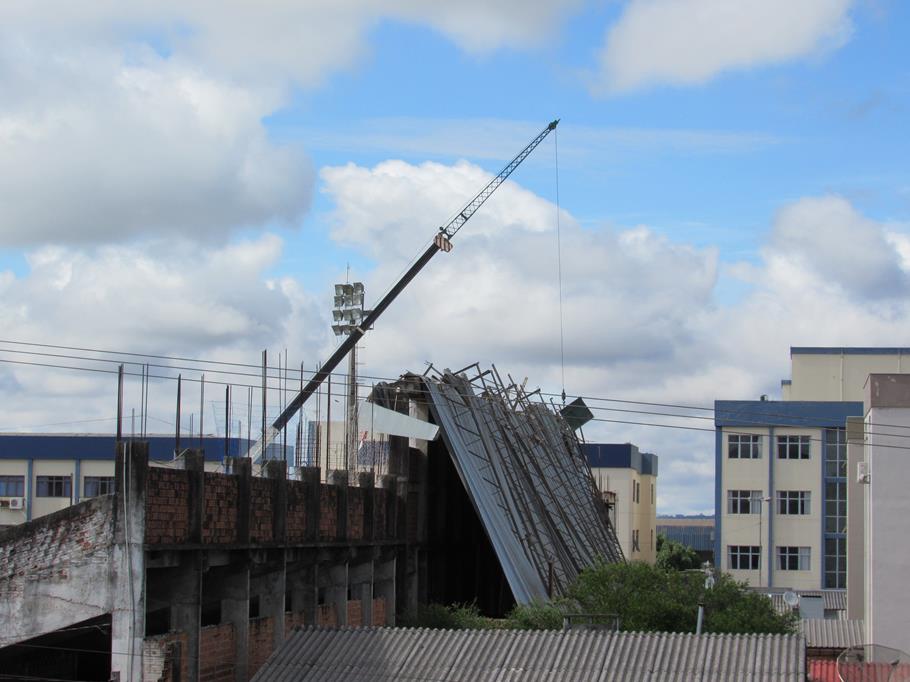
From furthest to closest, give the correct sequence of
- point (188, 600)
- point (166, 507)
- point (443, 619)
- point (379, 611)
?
1. point (443, 619)
2. point (379, 611)
3. point (188, 600)
4. point (166, 507)

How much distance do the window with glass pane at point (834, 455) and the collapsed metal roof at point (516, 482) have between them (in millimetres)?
13624

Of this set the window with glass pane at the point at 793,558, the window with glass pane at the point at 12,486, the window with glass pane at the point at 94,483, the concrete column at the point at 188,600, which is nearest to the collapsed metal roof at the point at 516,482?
the window with glass pane at the point at 793,558

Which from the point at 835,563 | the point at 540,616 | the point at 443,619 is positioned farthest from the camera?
the point at 835,563

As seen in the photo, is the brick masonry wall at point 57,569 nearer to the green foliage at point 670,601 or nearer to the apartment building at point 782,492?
the green foliage at point 670,601

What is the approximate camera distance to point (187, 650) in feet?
86.7

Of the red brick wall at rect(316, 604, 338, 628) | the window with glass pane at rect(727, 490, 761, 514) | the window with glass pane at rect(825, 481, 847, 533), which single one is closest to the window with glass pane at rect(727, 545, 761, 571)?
the window with glass pane at rect(727, 490, 761, 514)

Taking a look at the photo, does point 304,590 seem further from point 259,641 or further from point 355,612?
point 355,612

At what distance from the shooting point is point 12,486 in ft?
248

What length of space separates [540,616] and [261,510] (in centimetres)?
857

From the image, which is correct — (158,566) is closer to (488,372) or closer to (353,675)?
(353,675)

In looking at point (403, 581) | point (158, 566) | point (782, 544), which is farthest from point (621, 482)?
point (158, 566)

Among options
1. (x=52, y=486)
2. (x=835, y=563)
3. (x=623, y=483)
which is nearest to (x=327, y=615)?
(x=835, y=563)

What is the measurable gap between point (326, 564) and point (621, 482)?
55.4m

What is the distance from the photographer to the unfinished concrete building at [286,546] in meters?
24.7
